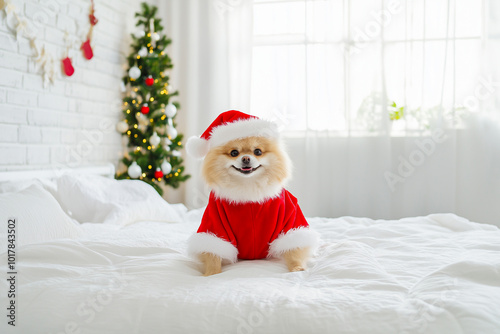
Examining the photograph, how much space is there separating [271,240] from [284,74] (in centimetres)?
258

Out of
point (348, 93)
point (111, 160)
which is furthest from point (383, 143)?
point (111, 160)

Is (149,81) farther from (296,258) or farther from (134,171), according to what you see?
(296,258)

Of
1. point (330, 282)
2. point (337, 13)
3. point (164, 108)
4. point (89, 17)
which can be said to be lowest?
point (330, 282)

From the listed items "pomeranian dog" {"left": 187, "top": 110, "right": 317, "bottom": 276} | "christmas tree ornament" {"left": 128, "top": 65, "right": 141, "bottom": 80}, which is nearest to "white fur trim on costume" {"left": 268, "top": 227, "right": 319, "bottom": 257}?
"pomeranian dog" {"left": 187, "top": 110, "right": 317, "bottom": 276}

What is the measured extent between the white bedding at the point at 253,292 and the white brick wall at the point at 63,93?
118cm

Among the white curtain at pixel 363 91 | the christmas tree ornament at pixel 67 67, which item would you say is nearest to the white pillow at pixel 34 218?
the christmas tree ornament at pixel 67 67

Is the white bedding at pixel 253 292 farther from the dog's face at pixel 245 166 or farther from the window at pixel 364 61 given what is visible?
the window at pixel 364 61

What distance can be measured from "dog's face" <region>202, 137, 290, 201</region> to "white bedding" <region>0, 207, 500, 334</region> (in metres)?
0.29

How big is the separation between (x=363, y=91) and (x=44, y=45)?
2.52 metres

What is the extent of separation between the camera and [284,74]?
3.90 metres

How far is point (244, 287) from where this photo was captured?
1.20 meters

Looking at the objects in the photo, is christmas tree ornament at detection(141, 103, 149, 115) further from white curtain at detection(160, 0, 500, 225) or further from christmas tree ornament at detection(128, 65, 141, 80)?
white curtain at detection(160, 0, 500, 225)

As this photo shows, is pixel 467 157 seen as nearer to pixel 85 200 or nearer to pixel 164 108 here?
pixel 164 108

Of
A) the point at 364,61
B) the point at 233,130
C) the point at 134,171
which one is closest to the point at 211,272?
the point at 233,130
